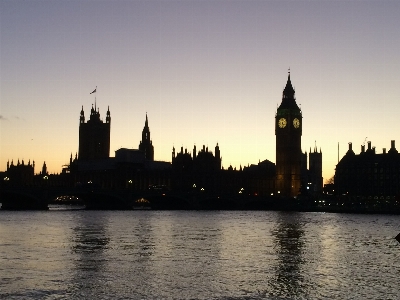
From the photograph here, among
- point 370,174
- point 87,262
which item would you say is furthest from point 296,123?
point 87,262

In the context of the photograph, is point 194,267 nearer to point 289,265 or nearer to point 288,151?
point 289,265

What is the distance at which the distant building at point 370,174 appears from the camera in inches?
6806

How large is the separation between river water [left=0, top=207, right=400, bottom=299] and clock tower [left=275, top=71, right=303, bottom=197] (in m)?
132

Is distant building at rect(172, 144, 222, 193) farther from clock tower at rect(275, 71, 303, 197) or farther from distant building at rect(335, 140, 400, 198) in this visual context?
distant building at rect(335, 140, 400, 198)

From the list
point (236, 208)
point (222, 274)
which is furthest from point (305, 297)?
point (236, 208)

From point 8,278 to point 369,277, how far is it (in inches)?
698

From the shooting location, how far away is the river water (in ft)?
99.0

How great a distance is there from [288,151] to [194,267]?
6174 inches

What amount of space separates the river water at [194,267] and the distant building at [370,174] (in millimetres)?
116831

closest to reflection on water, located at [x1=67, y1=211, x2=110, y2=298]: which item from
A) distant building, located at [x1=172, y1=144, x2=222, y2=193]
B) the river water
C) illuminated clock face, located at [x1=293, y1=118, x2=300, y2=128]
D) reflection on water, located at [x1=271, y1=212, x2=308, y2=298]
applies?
the river water

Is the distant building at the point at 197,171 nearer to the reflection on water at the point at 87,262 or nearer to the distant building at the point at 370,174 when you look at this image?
the distant building at the point at 370,174

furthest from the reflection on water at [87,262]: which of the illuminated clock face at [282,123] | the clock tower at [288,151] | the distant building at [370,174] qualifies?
the illuminated clock face at [282,123]

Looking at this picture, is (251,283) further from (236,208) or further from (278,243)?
(236,208)

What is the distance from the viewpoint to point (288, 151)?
632 ft
